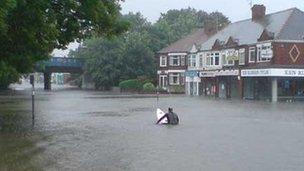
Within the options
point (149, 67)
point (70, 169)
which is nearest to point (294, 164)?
point (70, 169)

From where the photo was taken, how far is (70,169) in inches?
683

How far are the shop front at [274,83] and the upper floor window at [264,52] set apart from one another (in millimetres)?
1585

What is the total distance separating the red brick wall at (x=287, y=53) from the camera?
234ft

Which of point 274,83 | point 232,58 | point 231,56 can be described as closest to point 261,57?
point 274,83

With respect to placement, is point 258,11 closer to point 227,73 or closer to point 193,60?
point 227,73

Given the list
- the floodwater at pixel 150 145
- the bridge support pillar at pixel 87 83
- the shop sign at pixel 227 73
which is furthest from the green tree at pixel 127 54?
the floodwater at pixel 150 145

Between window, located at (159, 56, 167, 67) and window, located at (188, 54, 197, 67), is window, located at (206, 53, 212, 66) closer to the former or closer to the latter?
window, located at (188, 54, 197, 67)

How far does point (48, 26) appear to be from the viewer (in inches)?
965

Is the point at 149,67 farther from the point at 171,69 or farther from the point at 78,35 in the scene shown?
the point at 78,35

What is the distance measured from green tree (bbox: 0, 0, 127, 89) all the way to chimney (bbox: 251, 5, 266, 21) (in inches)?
2050

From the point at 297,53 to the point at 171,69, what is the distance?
111ft

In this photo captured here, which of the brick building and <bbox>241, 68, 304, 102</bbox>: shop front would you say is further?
the brick building

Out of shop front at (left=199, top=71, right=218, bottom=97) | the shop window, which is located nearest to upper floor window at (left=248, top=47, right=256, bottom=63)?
shop front at (left=199, top=71, right=218, bottom=97)

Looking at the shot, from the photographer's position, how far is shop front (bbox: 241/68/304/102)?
7100 cm
